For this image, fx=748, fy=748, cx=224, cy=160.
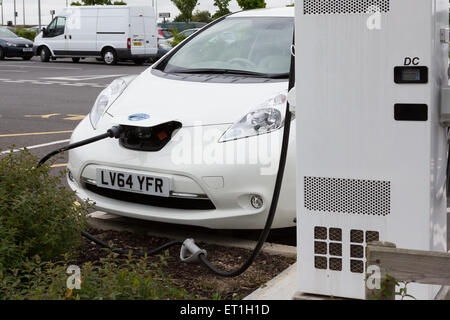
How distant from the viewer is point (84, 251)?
14.5 ft

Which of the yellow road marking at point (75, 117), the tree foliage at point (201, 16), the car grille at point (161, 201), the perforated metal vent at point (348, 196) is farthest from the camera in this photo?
the tree foliage at point (201, 16)

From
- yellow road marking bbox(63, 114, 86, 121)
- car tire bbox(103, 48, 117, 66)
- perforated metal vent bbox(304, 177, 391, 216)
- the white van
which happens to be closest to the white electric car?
perforated metal vent bbox(304, 177, 391, 216)

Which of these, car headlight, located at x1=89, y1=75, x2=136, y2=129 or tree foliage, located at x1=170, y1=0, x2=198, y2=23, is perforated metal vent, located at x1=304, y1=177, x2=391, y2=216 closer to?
car headlight, located at x1=89, y1=75, x2=136, y2=129

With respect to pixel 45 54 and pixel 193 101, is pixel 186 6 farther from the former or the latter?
pixel 193 101

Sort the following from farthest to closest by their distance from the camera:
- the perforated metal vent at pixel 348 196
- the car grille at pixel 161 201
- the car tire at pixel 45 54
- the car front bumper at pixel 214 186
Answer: the car tire at pixel 45 54
the car grille at pixel 161 201
the car front bumper at pixel 214 186
the perforated metal vent at pixel 348 196

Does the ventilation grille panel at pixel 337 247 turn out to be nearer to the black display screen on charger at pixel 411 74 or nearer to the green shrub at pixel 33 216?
the black display screen on charger at pixel 411 74

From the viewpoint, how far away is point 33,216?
3.52 m

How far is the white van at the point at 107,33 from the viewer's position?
984 inches

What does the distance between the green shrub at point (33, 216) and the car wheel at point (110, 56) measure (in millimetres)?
22388

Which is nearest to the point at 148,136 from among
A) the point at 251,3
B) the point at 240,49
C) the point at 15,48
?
the point at 240,49

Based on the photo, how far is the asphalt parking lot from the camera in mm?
9172

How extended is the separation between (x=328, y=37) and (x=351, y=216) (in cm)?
75

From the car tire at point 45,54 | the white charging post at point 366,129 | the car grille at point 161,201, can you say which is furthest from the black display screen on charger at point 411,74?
the car tire at point 45,54

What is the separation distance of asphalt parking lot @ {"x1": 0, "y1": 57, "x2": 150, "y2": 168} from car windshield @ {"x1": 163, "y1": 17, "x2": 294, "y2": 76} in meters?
1.17
